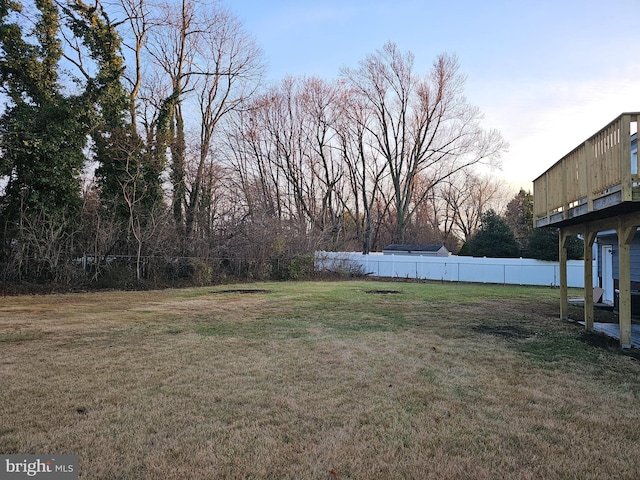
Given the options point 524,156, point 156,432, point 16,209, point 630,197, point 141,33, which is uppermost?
point 141,33

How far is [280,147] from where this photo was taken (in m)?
32.1

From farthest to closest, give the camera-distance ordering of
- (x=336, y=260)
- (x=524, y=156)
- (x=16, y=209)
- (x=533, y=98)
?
(x=336, y=260) → (x=524, y=156) → (x=16, y=209) → (x=533, y=98)

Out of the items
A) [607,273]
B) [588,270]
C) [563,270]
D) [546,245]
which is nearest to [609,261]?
[607,273]

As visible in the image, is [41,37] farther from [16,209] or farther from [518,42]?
[518,42]

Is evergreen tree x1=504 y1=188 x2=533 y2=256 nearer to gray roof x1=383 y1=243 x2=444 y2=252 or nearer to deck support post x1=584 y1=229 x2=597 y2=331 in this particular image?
gray roof x1=383 y1=243 x2=444 y2=252

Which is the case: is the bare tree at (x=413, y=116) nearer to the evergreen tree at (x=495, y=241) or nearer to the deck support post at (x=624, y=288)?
the evergreen tree at (x=495, y=241)

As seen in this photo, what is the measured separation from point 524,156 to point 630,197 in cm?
1713

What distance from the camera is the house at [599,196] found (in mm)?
5031

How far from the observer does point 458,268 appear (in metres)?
21.8

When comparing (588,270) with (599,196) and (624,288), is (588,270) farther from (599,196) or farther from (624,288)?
(599,196)

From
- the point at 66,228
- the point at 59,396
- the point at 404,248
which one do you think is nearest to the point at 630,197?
the point at 59,396

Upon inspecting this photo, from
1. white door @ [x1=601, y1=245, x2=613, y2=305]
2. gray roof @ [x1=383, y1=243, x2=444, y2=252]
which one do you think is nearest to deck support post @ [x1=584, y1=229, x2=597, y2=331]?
white door @ [x1=601, y1=245, x2=613, y2=305]

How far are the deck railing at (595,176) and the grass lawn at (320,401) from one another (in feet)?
6.94
